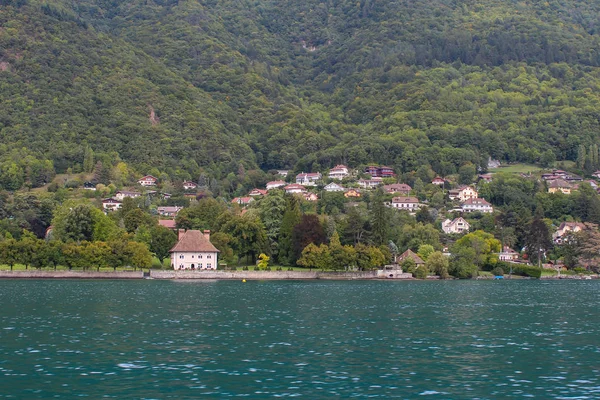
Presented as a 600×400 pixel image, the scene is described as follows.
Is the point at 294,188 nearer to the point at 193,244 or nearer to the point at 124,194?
the point at 124,194

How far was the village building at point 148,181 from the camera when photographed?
7633 inches

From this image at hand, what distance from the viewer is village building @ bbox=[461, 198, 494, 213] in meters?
173

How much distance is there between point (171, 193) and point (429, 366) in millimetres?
157777

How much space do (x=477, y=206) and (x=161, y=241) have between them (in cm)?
8226

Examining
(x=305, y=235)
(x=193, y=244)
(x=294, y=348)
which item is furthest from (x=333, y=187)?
(x=294, y=348)

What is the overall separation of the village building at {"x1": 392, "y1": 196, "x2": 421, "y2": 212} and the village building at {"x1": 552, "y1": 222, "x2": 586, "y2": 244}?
2969 cm

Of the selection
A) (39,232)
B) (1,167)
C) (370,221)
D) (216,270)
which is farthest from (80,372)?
(1,167)

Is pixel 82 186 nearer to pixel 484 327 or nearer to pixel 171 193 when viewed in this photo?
pixel 171 193

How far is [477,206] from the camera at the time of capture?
174m

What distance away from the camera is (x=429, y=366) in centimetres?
3494

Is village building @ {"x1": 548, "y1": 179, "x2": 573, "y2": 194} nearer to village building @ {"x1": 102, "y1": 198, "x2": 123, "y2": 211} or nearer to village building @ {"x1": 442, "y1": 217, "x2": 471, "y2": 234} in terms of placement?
village building @ {"x1": 442, "y1": 217, "x2": 471, "y2": 234}

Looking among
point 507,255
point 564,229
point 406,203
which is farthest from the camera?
point 406,203

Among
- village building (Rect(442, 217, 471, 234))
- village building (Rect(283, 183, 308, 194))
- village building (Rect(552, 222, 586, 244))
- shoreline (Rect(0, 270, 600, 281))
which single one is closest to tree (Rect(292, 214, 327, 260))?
shoreline (Rect(0, 270, 600, 281))

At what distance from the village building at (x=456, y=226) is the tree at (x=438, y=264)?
38.7 m
